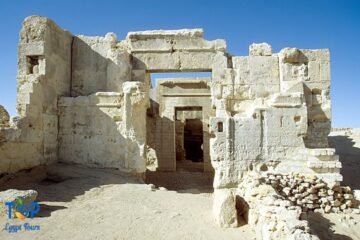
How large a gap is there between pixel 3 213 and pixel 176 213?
2.93m

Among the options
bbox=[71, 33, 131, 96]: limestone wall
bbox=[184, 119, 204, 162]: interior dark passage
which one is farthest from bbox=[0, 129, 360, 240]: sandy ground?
bbox=[184, 119, 204, 162]: interior dark passage

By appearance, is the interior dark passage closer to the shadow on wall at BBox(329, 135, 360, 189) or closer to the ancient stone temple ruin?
the shadow on wall at BBox(329, 135, 360, 189)

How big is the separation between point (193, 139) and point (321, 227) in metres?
13.1

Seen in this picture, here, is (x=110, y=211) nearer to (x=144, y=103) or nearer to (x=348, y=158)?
(x=144, y=103)

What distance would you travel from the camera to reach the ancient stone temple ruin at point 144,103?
291 inches

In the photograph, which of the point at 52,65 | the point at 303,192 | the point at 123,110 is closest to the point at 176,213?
the point at 303,192

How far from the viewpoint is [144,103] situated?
8453 millimetres

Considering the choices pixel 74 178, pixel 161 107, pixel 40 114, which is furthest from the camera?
pixel 161 107

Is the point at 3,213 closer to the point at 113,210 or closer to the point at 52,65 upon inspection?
the point at 113,210

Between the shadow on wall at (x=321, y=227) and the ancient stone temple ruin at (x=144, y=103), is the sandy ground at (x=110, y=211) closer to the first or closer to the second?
the ancient stone temple ruin at (x=144, y=103)

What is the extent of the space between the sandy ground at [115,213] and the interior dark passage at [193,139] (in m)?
10.0

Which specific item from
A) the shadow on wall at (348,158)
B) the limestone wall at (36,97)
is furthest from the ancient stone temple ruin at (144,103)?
the shadow on wall at (348,158)

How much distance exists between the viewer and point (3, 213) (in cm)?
513

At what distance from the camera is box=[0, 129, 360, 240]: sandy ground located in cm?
486
